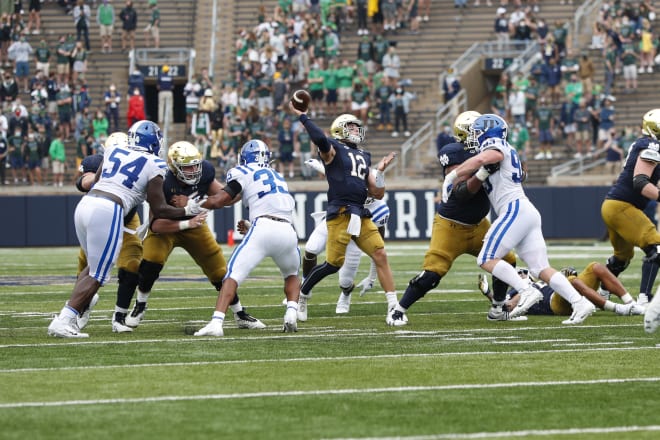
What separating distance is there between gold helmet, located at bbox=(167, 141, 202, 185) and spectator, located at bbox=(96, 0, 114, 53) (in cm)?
2575

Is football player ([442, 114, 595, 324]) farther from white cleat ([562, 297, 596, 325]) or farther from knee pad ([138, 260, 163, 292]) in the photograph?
knee pad ([138, 260, 163, 292])

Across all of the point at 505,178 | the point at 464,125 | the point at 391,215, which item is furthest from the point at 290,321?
the point at 391,215

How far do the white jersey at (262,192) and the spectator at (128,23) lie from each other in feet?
83.9

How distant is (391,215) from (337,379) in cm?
2253

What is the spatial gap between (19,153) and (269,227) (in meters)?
22.4

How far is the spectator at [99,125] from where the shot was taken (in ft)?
105

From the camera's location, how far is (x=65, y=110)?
109ft

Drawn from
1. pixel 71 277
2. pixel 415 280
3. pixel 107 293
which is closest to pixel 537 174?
pixel 71 277

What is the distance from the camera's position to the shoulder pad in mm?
11508

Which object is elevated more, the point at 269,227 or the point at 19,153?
the point at 269,227

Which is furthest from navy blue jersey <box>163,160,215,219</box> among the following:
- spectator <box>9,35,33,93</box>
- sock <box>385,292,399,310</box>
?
spectator <box>9,35,33,93</box>

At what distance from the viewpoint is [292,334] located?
10.5 m

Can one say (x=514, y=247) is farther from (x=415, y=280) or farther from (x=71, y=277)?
(x=71, y=277)

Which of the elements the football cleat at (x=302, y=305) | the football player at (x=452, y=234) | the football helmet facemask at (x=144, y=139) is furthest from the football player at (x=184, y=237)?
the football player at (x=452, y=234)
